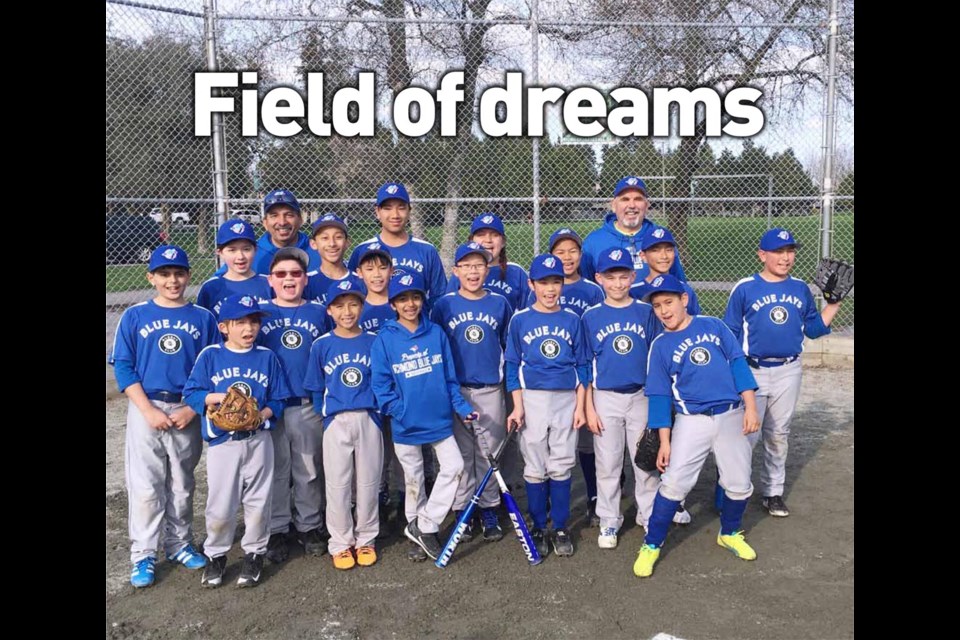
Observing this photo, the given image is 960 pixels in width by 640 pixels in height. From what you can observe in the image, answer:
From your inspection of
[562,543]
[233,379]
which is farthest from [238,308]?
[562,543]

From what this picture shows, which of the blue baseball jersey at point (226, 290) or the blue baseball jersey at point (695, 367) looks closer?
the blue baseball jersey at point (695, 367)

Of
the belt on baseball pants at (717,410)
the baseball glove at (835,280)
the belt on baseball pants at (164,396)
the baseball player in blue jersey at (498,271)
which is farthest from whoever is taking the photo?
the baseball glove at (835,280)

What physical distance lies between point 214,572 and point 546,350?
2.20 meters

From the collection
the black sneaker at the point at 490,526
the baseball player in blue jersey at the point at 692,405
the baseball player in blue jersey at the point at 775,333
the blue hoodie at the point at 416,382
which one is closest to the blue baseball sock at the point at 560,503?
the black sneaker at the point at 490,526

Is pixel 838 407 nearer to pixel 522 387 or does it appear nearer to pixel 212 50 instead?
pixel 522 387

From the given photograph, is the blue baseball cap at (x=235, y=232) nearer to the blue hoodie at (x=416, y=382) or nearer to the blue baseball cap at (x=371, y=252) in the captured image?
the blue baseball cap at (x=371, y=252)

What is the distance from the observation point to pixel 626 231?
5223 millimetres

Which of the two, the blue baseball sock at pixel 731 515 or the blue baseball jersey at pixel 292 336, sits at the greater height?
the blue baseball jersey at pixel 292 336

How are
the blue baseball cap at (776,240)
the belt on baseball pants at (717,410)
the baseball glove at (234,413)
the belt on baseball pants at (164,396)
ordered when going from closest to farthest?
the baseball glove at (234,413), the belt on baseball pants at (164,396), the belt on baseball pants at (717,410), the blue baseball cap at (776,240)

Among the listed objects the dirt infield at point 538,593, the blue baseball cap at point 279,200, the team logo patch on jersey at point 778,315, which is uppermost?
the blue baseball cap at point 279,200

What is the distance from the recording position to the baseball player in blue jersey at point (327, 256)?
15.2 ft

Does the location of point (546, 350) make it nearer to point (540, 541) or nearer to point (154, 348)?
point (540, 541)

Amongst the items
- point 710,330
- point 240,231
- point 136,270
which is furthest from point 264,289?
point 136,270

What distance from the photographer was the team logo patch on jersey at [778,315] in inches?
188
